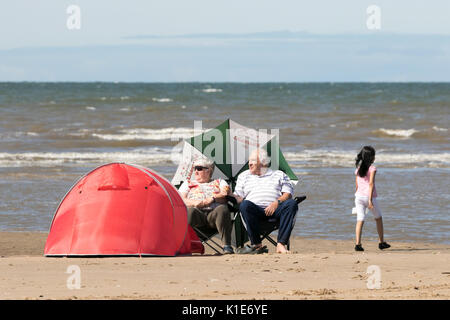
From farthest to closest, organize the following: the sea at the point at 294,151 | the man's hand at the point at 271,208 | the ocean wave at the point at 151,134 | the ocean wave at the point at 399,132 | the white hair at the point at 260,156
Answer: the ocean wave at the point at 399,132 < the ocean wave at the point at 151,134 < the sea at the point at 294,151 < the white hair at the point at 260,156 < the man's hand at the point at 271,208

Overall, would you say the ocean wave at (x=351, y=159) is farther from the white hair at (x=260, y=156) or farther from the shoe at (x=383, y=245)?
the white hair at (x=260, y=156)

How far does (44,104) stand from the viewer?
4250 cm

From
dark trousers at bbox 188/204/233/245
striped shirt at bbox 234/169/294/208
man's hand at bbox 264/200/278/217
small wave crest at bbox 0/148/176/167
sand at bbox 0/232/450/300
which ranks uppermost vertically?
striped shirt at bbox 234/169/294/208

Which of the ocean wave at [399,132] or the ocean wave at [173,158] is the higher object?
the ocean wave at [173,158]

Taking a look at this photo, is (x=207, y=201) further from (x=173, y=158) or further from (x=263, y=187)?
(x=173, y=158)

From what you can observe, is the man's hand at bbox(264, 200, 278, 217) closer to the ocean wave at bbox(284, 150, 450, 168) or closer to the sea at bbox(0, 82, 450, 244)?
the sea at bbox(0, 82, 450, 244)

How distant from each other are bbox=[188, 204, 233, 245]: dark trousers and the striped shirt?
Answer: 0.36 m

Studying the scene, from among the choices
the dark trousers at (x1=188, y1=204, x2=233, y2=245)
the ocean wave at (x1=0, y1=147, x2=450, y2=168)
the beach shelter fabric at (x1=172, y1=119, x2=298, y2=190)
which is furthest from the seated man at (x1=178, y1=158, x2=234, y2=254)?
the ocean wave at (x1=0, y1=147, x2=450, y2=168)

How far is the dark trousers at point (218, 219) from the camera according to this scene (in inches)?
300

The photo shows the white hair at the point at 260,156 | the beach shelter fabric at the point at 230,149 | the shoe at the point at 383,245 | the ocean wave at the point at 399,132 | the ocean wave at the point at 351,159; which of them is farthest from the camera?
the ocean wave at the point at 399,132

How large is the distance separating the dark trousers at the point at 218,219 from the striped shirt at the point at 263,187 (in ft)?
1.18

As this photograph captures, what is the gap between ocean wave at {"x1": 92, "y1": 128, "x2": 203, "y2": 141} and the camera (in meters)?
25.5

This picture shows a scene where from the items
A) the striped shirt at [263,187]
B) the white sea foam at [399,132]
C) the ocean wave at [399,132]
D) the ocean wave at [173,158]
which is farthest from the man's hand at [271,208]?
the white sea foam at [399,132]

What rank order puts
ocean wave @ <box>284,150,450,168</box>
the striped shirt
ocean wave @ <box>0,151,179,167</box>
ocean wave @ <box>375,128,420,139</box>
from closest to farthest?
the striped shirt < ocean wave @ <box>284,150,450,168</box> < ocean wave @ <box>0,151,179,167</box> < ocean wave @ <box>375,128,420,139</box>
